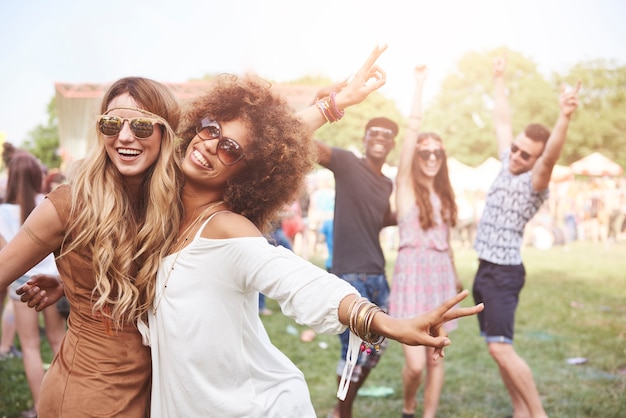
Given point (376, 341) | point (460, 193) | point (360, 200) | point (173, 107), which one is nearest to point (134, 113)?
point (173, 107)

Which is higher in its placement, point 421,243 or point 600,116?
point 600,116

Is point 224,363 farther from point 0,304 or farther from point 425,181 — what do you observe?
point 0,304

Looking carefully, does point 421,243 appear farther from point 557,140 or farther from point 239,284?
point 239,284

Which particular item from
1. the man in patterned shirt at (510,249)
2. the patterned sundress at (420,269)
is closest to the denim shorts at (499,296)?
the man in patterned shirt at (510,249)

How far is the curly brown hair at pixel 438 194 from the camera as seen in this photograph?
15.2 ft

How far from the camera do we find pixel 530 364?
622 centimetres

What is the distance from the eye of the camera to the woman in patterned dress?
4.55 m

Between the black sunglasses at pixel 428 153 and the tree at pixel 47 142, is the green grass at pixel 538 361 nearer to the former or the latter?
the black sunglasses at pixel 428 153

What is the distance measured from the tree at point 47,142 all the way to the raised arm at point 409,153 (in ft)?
146

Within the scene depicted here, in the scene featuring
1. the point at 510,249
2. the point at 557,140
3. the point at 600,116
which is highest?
the point at 600,116

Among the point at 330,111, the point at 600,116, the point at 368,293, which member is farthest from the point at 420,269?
the point at 600,116

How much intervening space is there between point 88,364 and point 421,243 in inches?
119

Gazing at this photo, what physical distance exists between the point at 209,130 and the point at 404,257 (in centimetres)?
279

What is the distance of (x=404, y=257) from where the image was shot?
4680 millimetres
